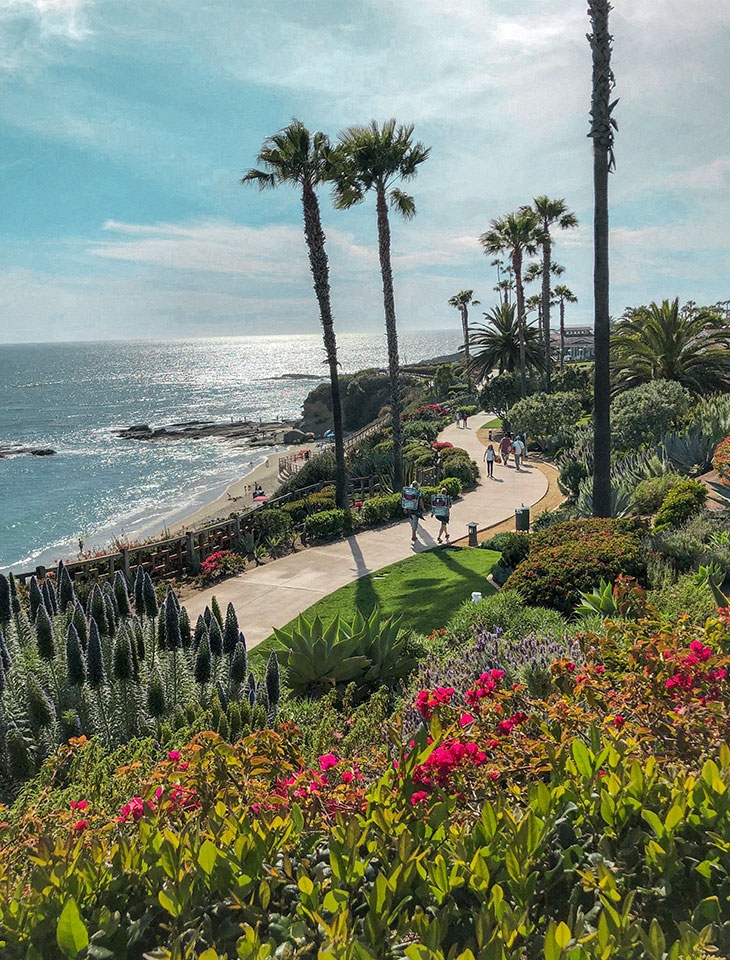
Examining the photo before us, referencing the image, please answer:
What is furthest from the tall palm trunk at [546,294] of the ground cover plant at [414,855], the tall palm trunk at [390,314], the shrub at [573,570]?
the ground cover plant at [414,855]

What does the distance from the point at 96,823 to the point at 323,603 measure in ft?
28.8

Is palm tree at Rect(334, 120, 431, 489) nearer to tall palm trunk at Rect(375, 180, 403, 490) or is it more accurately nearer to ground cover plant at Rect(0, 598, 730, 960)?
tall palm trunk at Rect(375, 180, 403, 490)

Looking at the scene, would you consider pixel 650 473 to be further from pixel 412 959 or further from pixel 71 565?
pixel 412 959

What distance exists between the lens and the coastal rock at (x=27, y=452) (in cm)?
6153

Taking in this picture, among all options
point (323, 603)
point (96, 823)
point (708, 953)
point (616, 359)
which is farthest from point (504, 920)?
point (616, 359)

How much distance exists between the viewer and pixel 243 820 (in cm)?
290

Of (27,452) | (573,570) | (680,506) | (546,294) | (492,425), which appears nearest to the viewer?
(573,570)

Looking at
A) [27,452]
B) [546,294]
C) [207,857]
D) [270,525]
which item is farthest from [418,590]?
[27,452]

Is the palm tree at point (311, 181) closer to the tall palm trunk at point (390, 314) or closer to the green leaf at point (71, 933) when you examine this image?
the tall palm trunk at point (390, 314)

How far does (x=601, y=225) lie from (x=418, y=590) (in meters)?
8.14

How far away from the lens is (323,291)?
21.1 meters

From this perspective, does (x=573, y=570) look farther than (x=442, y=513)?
No

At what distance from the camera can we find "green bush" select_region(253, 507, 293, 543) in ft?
56.6

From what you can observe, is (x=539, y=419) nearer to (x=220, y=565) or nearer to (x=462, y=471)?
(x=462, y=471)
